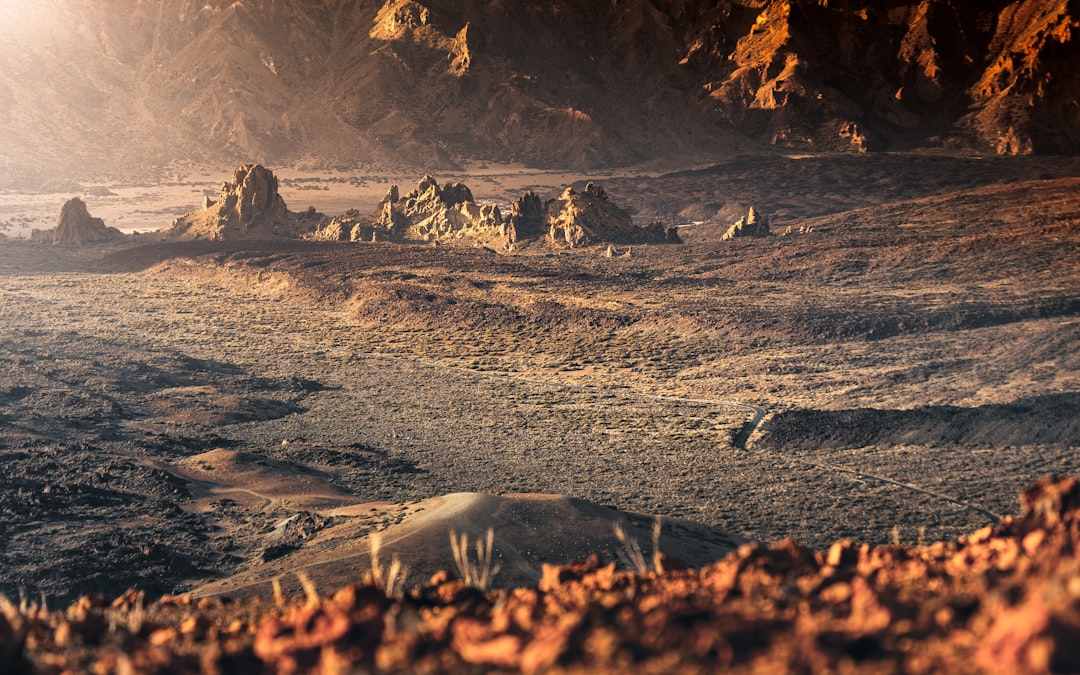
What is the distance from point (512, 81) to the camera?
11331 cm

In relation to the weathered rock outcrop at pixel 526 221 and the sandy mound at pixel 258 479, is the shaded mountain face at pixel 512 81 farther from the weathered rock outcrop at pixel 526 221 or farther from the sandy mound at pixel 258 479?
the sandy mound at pixel 258 479

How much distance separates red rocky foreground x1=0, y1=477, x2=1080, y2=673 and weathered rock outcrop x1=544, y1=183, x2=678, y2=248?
4940 centimetres

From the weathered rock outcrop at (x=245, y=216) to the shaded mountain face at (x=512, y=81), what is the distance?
40.6m

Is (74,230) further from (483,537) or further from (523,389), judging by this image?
(483,537)

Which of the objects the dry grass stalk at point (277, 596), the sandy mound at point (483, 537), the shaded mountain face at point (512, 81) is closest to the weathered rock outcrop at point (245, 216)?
the shaded mountain face at point (512, 81)

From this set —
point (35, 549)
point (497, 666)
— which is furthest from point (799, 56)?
point (497, 666)

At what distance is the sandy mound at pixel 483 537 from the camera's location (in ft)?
47.7

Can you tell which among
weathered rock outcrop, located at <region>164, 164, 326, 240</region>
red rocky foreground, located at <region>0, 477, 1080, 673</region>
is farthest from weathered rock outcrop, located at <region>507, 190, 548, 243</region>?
red rocky foreground, located at <region>0, 477, 1080, 673</region>

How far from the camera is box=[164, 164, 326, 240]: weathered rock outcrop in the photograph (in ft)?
204

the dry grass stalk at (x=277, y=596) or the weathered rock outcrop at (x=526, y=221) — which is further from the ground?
the weathered rock outcrop at (x=526, y=221)

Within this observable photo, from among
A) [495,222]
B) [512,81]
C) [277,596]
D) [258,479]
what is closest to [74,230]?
[495,222]

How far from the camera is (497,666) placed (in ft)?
17.5

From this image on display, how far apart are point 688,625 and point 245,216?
60.0 m

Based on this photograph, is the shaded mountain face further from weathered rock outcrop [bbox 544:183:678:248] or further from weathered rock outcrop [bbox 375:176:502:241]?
weathered rock outcrop [bbox 544:183:678:248]
